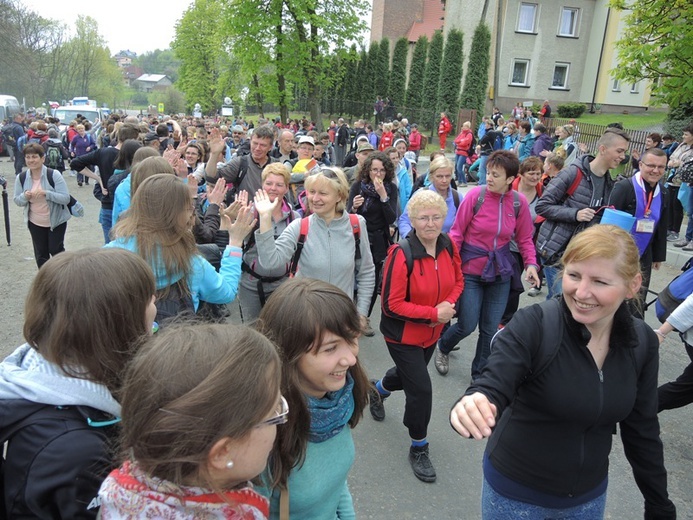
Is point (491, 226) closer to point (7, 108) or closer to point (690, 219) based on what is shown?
point (690, 219)

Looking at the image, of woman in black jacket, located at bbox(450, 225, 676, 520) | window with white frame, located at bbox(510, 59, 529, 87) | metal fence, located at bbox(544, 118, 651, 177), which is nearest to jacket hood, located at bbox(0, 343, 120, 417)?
woman in black jacket, located at bbox(450, 225, 676, 520)

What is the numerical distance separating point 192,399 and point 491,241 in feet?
11.7

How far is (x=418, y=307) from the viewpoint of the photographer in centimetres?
331

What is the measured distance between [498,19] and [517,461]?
3376 cm

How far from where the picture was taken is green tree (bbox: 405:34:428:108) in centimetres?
3350

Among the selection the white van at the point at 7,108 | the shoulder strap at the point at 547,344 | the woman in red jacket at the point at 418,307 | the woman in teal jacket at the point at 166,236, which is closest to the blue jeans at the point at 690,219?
the woman in red jacket at the point at 418,307

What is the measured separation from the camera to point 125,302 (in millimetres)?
1549

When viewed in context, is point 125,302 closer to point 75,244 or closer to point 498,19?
point 75,244

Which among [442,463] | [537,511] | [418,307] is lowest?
[442,463]

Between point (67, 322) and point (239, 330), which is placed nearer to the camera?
point (239, 330)

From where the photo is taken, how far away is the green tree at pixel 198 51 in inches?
1714

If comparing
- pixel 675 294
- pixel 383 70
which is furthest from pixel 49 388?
pixel 383 70

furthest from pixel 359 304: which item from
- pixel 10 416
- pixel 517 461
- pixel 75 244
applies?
pixel 75 244

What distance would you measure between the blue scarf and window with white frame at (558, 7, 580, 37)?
3477 centimetres
